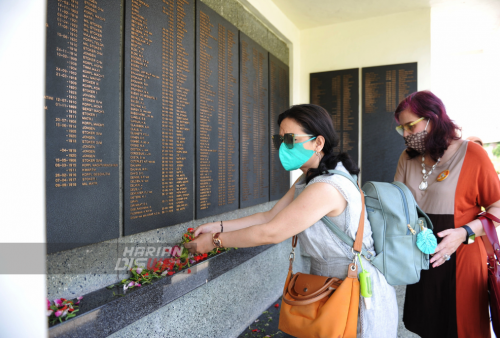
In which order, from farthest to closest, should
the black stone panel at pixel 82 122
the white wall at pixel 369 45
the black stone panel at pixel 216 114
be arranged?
1. the white wall at pixel 369 45
2. the black stone panel at pixel 216 114
3. the black stone panel at pixel 82 122

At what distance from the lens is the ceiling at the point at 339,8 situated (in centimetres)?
436

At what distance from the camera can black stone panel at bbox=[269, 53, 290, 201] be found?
4227mm

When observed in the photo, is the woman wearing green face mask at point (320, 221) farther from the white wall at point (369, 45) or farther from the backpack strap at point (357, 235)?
the white wall at point (369, 45)

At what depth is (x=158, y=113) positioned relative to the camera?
2.18 meters

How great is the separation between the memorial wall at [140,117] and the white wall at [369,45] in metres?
2.20

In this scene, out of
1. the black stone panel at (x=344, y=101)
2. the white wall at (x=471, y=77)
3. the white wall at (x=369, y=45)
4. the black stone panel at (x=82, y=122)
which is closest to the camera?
the black stone panel at (x=82, y=122)

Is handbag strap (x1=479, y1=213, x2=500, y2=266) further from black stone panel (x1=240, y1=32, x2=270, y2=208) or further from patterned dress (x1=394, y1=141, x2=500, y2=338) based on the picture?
black stone panel (x1=240, y1=32, x2=270, y2=208)

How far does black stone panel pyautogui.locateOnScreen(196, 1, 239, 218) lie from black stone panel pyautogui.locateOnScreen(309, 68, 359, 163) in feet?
7.69

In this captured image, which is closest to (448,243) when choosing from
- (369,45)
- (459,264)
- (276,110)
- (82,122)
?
(459,264)

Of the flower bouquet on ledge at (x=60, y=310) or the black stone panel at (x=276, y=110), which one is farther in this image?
the black stone panel at (x=276, y=110)

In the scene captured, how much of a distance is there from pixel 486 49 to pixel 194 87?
731 centimetres

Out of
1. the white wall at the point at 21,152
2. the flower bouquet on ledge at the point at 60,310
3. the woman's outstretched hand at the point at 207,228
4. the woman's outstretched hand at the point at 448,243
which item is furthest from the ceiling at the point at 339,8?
the white wall at the point at 21,152

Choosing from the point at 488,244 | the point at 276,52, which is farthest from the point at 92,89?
the point at 276,52

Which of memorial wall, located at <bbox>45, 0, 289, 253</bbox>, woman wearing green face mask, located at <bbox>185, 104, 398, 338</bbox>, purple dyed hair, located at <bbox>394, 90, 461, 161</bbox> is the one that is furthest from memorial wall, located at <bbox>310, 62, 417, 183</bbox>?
woman wearing green face mask, located at <bbox>185, 104, 398, 338</bbox>
